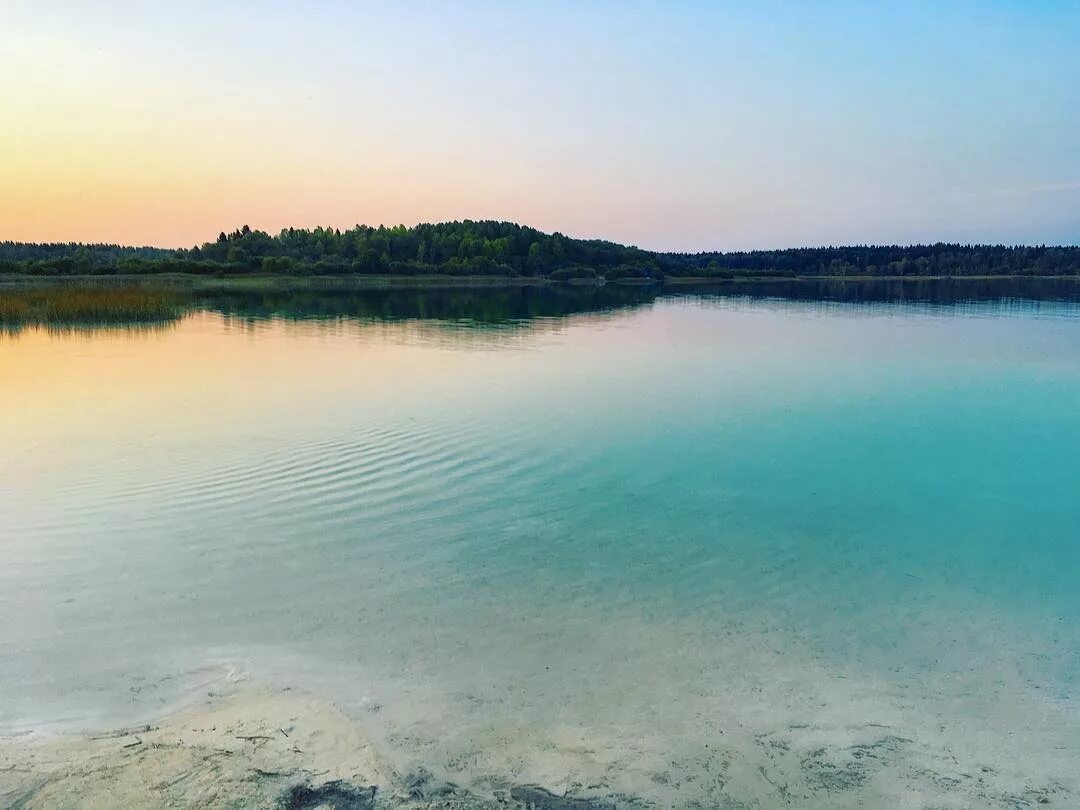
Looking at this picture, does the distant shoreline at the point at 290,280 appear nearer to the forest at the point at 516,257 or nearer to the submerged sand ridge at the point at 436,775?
the forest at the point at 516,257

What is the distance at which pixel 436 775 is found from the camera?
4.18 m

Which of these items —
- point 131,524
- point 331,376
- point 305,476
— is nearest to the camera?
point 131,524

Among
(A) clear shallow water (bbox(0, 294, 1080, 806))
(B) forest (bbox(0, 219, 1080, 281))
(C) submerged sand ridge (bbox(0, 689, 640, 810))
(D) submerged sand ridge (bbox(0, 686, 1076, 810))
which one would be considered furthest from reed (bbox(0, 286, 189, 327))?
(B) forest (bbox(0, 219, 1080, 281))

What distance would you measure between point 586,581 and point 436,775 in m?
2.99

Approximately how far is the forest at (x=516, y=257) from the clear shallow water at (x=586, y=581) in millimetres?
85702

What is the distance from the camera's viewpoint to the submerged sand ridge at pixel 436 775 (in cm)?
391

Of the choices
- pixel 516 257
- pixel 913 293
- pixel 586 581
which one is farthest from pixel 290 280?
pixel 586 581

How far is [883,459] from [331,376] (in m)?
14.8

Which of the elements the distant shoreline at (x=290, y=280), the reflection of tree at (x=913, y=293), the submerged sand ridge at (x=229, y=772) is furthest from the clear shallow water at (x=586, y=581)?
the distant shoreline at (x=290, y=280)

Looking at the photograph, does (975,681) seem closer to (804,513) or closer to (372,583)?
(804,513)

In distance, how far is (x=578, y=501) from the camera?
30.7 ft

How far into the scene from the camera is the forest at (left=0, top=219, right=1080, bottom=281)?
105m

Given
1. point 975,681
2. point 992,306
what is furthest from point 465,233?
point 975,681

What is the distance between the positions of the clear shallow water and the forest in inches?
3374
